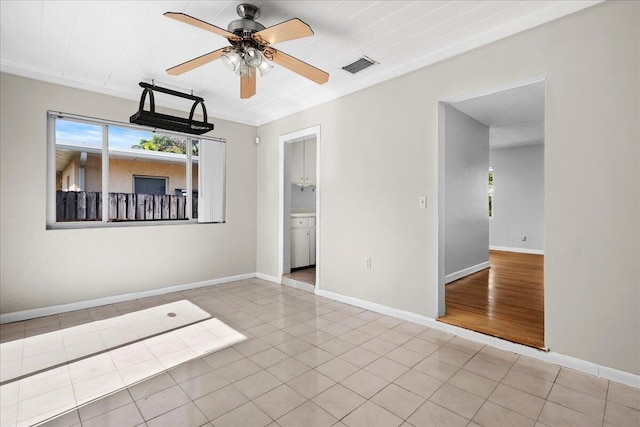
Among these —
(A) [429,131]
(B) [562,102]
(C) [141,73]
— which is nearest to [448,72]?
(A) [429,131]

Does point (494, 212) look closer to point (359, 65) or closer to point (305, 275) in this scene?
point (305, 275)

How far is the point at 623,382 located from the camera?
6.89 ft

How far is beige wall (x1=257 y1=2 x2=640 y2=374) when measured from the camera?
6.90ft

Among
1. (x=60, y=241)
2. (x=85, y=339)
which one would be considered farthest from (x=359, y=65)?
(x=60, y=241)

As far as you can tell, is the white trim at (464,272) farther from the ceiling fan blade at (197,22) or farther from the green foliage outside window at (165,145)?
the green foliage outside window at (165,145)

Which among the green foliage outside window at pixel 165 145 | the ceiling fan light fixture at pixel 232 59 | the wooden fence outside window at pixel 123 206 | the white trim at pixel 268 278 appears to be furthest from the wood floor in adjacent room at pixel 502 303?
the green foliage outside window at pixel 165 145

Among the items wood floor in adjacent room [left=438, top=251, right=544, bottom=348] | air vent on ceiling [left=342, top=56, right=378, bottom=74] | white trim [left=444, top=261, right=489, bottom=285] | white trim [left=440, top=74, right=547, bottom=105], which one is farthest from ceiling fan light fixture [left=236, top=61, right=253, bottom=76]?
white trim [left=444, top=261, right=489, bottom=285]

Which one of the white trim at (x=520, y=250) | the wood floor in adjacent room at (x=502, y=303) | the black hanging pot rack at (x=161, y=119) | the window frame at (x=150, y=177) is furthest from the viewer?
the white trim at (x=520, y=250)

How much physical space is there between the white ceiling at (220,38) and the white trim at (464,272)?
9.82 ft

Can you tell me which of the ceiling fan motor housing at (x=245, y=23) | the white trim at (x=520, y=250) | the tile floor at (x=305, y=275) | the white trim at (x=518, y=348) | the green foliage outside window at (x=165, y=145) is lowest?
the white trim at (x=518, y=348)

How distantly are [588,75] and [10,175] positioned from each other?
5363 millimetres

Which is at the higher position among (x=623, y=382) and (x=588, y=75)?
(x=588, y=75)

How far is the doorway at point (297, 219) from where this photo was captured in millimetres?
4660

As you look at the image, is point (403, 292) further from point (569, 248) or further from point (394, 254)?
point (569, 248)
